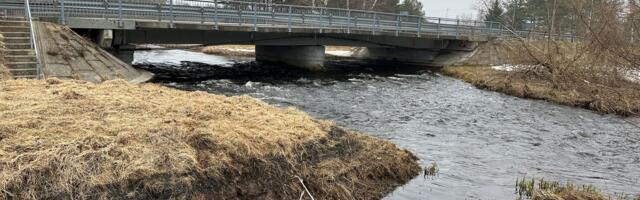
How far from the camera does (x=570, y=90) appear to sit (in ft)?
83.4

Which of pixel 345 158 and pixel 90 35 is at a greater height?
pixel 90 35

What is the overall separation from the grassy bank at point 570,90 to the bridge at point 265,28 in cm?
554

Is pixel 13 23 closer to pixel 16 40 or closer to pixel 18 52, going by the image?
pixel 16 40

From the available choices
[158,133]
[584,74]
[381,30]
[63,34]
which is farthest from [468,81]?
[158,133]

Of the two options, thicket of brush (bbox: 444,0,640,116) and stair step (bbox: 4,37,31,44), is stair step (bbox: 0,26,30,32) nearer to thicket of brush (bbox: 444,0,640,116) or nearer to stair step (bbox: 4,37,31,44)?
stair step (bbox: 4,37,31,44)

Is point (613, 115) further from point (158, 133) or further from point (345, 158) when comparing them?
point (158, 133)

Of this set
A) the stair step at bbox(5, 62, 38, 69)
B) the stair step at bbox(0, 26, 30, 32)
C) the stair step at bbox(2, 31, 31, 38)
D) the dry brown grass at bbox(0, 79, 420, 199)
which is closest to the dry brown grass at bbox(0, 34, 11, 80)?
the stair step at bbox(5, 62, 38, 69)

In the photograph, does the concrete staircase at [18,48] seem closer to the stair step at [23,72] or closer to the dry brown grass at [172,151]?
the stair step at [23,72]

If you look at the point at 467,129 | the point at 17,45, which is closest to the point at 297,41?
the point at 17,45

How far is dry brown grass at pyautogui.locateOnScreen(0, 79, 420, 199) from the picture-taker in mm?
6887

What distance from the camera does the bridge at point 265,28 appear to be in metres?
23.4

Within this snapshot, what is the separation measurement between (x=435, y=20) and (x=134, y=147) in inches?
1440

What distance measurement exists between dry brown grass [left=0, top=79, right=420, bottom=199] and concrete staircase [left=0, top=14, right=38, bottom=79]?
5503 mm

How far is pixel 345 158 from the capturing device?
32.5 ft
